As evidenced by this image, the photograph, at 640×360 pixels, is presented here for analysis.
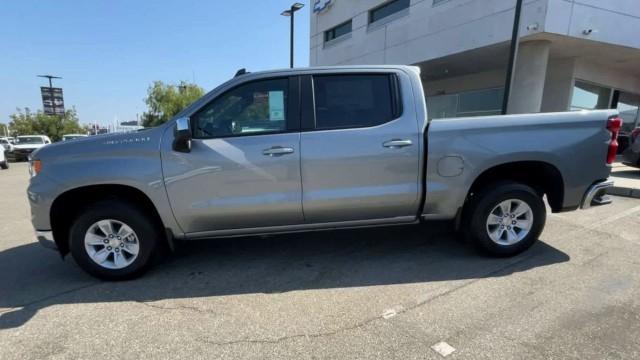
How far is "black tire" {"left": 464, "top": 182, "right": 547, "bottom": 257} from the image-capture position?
354cm

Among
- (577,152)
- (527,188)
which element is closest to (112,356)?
(527,188)

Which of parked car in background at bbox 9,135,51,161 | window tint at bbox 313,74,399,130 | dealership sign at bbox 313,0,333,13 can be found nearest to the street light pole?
dealership sign at bbox 313,0,333,13

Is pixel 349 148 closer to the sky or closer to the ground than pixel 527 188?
closer to the sky

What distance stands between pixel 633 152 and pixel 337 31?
1541 centimetres

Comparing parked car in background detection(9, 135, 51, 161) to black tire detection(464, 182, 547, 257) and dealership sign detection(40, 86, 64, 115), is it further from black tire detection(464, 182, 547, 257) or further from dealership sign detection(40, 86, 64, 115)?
black tire detection(464, 182, 547, 257)

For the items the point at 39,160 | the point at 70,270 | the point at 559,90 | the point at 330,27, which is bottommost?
the point at 70,270

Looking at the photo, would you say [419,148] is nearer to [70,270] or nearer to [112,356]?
[112,356]

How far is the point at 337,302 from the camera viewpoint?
2.91 metres

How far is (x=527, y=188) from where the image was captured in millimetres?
3578

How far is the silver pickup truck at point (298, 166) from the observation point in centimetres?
318

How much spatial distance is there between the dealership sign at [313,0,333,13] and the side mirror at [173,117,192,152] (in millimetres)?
19138

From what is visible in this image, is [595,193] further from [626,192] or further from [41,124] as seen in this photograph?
[41,124]

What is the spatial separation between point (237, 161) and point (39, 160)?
1.83 m

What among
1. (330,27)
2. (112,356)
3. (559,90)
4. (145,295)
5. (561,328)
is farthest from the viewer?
(330,27)
